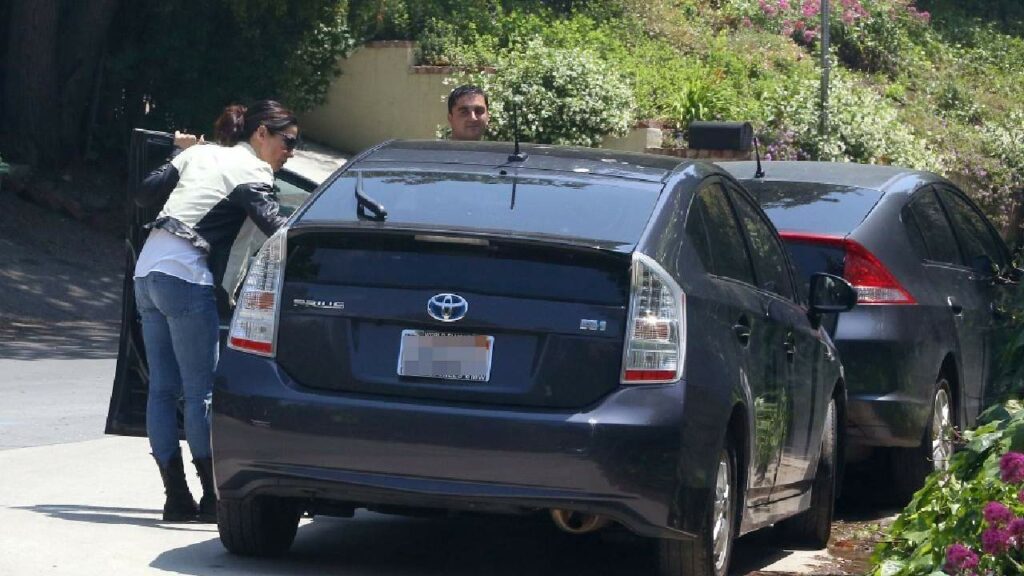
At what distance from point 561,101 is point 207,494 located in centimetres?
1437

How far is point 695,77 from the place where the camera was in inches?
899

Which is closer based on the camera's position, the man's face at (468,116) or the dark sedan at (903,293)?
the dark sedan at (903,293)

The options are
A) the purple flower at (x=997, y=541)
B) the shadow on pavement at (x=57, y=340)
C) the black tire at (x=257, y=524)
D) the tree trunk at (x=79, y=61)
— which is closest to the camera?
the purple flower at (x=997, y=541)

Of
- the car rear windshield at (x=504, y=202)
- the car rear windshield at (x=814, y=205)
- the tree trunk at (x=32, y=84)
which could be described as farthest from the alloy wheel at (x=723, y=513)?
the tree trunk at (x=32, y=84)

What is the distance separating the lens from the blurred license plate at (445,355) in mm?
5672

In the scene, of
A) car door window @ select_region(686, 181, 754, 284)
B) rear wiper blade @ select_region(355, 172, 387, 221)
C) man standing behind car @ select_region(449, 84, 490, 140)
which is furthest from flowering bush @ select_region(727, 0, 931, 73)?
rear wiper blade @ select_region(355, 172, 387, 221)

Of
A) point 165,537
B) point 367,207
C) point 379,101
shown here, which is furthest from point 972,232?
point 379,101

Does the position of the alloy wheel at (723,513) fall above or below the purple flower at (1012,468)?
below

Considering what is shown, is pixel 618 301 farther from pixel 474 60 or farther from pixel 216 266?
pixel 474 60

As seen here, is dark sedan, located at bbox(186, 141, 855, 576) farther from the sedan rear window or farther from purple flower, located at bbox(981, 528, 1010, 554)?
the sedan rear window

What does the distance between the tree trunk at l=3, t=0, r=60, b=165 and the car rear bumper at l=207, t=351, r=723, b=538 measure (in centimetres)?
1563

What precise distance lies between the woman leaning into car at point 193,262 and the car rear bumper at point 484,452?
138 cm

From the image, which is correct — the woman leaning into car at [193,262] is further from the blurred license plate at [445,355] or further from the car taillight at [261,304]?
the blurred license plate at [445,355]

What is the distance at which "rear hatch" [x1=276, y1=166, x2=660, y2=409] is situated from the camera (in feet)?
18.5
